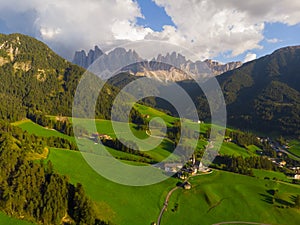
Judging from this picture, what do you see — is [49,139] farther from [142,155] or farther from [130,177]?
[130,177]

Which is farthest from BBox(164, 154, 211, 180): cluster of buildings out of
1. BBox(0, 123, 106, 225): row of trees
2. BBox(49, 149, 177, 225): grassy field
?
BBox(0, 123, 106, 225): row of trees

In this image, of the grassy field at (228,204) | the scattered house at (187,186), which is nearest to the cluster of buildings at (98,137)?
the grassy field at (228,204)

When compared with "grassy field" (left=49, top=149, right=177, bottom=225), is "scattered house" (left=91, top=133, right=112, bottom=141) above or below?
above

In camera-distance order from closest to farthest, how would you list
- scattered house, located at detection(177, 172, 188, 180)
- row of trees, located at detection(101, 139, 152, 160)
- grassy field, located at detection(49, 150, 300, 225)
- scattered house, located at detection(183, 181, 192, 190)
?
grassy field, located at detection(49, 150, 300, 225)
scattered house, located at detection(183, 181, 192, 190)
scattered house, located at detection(177, 172, 188, 180)
row of trees, located at detection(101, 139, 152, 160)

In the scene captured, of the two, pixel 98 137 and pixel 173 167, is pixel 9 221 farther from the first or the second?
pixel 98 137

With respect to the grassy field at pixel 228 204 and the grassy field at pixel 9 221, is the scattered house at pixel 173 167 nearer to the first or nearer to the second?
the grassy field at pixel 228 204

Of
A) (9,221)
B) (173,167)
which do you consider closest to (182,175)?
(173,167)

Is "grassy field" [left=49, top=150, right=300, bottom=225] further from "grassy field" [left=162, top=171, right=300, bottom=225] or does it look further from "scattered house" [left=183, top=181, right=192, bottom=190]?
"scattered house" [left=183, top=181, right=192, bottom=190]

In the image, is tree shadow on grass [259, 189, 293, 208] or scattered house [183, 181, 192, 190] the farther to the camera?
scattered house [183, 181, 192, 190]
